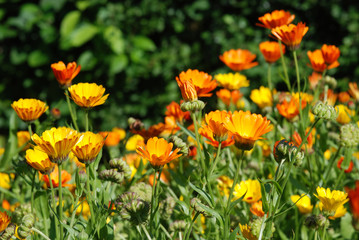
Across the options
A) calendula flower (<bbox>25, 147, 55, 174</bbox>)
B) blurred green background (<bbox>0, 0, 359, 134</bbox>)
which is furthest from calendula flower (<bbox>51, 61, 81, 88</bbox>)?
blurred green background (<bbox>0, 0, 359, 134</bbox>)

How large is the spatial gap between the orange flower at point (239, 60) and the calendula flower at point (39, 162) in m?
0.69

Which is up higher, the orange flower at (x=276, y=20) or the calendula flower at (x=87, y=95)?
the orange flower at (x=276, y=20)

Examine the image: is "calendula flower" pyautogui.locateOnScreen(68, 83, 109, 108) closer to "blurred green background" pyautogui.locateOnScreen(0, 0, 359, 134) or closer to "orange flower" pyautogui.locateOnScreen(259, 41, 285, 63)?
"orange flower" pyautogui.locateOnScreen(259, 41, 285, 63)

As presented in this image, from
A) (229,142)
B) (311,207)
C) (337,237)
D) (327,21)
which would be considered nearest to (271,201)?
(229,142)

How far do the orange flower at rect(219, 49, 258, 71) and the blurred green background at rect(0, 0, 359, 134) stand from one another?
142 cm

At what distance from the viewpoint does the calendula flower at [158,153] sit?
0.86m

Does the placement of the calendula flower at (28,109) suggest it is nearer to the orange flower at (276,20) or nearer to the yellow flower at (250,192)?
the yellow flower at (250,192)

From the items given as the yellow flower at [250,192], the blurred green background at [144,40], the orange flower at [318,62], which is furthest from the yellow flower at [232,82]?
the blurred green background at [144,40]

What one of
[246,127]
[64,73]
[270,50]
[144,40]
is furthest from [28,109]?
[144,40]

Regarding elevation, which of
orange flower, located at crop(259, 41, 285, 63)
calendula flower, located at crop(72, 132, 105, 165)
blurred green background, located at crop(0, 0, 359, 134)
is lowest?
blurred green background, located at crop(0, 0, 359, 134)

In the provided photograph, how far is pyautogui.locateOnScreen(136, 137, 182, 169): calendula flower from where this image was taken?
0.86 metres

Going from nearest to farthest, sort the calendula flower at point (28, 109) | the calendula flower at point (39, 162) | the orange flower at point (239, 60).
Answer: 1. the calendula flower at point (39, 162)
2. the calendula flower at point (28, 109)
3. the orange flower at point (239, 60)

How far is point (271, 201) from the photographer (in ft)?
2.93

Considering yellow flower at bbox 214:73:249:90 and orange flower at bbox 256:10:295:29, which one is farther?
yellow flower at bbox 214:73:249:90
